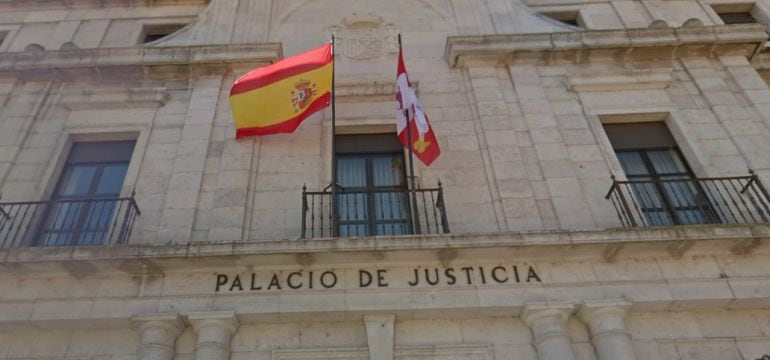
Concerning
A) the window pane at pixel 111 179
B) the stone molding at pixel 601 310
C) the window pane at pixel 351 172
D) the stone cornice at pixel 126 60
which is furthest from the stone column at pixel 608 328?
the window pane at pixel 111 179

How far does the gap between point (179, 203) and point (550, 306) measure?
19.2ft

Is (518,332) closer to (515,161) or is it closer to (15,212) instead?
(515,161)

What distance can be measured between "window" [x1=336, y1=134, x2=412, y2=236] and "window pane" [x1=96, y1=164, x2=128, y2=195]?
390cm

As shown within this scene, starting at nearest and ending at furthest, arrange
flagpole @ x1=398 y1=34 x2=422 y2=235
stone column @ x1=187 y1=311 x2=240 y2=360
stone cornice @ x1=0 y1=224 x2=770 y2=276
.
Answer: stone column @ x1=187 y1=311 x2=240 y2=360, stone cornice @ x1=0 y1=224 x2=770 y2=276, flagpole @ x1=398 y1=34 x2=422 y2=235

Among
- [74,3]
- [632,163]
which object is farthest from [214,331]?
[74,3]

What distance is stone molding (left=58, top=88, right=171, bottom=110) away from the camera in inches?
383

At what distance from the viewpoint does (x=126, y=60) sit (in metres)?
10.1

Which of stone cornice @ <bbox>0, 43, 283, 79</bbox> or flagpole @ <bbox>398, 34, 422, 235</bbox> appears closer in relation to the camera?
flagpole @ <bbox>398, 34, 422, 235</bbox>

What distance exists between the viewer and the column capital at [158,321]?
6582 mm

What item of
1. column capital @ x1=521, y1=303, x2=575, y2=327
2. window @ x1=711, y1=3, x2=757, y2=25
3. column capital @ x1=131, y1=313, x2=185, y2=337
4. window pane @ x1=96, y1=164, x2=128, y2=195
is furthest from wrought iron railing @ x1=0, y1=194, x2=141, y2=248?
window @ x1=711, y1=3, x2=757, y2=25

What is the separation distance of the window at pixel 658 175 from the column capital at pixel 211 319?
6364 millimetres

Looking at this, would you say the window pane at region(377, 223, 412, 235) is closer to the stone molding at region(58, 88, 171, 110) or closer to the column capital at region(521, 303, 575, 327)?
the column capital at region(521, 303, 575, 327)

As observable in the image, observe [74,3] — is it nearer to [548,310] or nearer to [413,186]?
[413,186]

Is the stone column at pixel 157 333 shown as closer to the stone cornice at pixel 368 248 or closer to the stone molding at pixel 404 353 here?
the stone cornice at pixel 368 248
